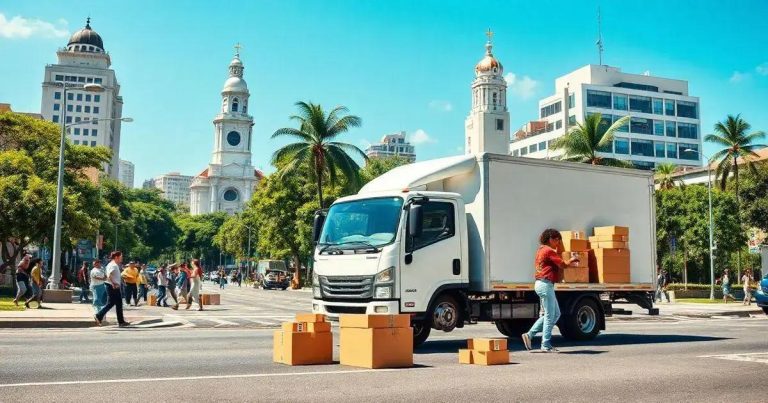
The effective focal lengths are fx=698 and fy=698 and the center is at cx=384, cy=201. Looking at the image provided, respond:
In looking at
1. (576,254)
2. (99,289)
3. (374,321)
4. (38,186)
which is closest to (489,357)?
(374,321)

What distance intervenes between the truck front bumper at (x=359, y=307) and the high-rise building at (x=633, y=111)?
3755 inches

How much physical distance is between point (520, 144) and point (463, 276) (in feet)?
364

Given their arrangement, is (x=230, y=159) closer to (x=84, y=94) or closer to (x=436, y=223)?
(x=84, y=94)

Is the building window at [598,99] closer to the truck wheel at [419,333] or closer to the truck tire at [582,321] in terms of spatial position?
the truck tire at [582,321]

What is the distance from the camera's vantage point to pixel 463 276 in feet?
40.7

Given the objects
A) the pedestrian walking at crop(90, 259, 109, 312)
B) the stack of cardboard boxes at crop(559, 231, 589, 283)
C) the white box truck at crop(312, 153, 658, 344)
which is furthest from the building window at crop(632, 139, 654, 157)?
the pedestrian walking at crop(90, 259, 109, 312)

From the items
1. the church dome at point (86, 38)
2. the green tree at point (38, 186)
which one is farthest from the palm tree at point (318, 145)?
the church dome at point (86, 38)

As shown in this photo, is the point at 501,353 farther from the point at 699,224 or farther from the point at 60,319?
the point at 699,224

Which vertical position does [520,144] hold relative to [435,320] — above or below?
above

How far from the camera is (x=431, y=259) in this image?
39.5 ft

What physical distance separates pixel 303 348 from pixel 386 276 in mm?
2178

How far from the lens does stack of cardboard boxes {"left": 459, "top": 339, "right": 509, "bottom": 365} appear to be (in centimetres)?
992

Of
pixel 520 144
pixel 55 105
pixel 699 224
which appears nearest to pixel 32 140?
pixel 699 224

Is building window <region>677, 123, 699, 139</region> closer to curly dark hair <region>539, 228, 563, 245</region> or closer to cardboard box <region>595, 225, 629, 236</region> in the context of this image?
cardboard box <region>595, 225, 629, 236</region>
